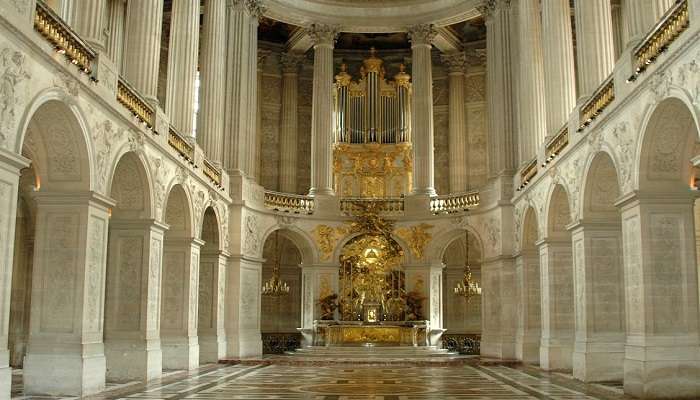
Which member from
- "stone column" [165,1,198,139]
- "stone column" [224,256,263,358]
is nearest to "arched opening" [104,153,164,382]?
"stone column" [165,1,198,139]

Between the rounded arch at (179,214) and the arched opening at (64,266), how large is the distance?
644 centimetres

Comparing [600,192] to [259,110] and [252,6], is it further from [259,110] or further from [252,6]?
[259,110]

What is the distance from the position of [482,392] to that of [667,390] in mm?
3226

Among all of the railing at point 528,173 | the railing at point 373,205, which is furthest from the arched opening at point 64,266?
the railing at point 373,205

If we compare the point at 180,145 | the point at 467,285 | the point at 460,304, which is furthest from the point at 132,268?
the point at 460,304

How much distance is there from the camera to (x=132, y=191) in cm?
1825

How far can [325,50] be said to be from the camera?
3219cm

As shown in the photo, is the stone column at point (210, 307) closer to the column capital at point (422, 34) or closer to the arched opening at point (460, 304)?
the arched opening at point (460, 304)

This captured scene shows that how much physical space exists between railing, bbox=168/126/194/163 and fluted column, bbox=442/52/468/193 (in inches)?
573

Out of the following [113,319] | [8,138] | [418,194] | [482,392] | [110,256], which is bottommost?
[482,392]

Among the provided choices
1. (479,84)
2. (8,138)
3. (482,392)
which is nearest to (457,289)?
(479,84)

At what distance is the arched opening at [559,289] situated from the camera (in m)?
21.1

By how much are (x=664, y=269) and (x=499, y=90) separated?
49.8 ft

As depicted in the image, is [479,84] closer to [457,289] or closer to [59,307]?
[457,289]
